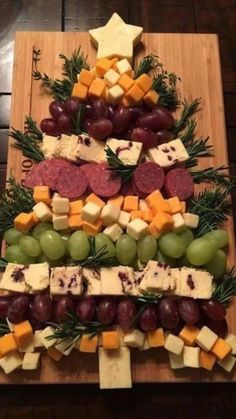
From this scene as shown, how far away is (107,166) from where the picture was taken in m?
1.22

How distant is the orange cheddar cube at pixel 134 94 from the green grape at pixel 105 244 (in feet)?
1.36

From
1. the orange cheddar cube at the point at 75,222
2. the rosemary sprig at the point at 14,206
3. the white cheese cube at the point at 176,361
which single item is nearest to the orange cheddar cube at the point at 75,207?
the orange cheddar cube at the point at 75,222

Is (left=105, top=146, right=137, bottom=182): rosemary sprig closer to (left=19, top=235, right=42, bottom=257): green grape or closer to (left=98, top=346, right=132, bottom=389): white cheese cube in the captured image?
(left=19, top=235, right=42, bottom=257): green grape

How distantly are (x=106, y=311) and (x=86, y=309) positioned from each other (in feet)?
0.16

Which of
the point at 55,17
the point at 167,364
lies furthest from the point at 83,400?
the point at 55,17

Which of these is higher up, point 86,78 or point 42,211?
point 86,78

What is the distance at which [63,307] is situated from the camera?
1.08 meters

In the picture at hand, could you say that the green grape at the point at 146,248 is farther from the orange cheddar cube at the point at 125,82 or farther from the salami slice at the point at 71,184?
the orange cheddar cube at the point at 125,82

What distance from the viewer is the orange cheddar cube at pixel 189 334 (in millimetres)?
1106

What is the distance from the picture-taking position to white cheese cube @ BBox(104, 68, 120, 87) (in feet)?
4.19

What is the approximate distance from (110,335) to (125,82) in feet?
2.30

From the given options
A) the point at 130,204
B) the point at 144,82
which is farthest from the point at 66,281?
the point at 144,82

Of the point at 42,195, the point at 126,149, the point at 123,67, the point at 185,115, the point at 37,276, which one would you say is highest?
the point at 123,67

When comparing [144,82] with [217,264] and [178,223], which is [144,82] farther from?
[217,264]
